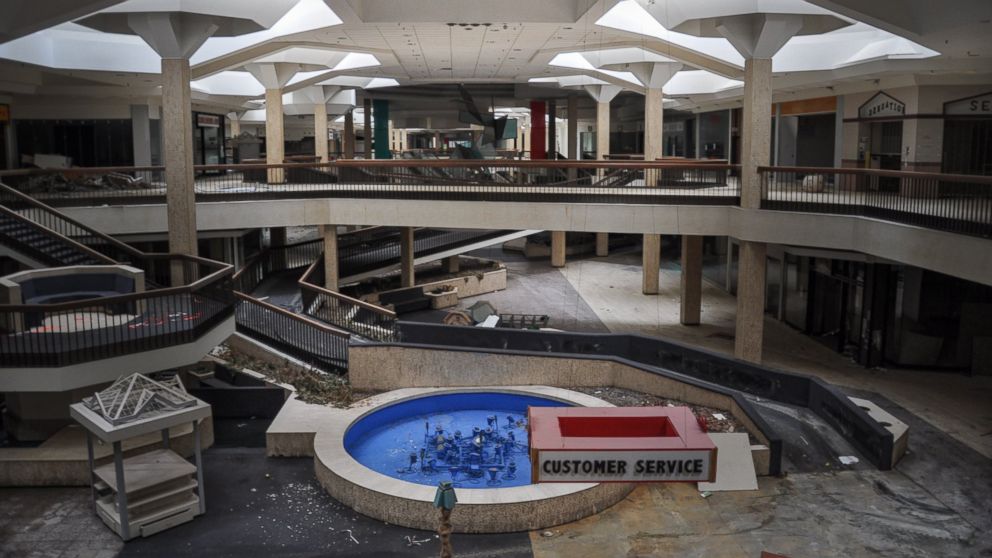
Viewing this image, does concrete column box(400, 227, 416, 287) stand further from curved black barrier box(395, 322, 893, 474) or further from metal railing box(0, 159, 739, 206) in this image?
curved black barrier box(395, 322, 893, 474)

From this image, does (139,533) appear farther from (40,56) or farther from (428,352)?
(40,56)

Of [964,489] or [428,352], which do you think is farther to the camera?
A: [428,352]

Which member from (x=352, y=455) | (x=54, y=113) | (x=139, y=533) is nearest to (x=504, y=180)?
(x=352, y=455)

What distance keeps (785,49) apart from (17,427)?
21.0 metres

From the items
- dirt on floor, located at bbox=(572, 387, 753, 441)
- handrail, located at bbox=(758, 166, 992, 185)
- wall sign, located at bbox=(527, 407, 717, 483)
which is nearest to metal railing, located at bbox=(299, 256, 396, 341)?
dirt on floor, located at bbox=(572, 387, 753, 441)

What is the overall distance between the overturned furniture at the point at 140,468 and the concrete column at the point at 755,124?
13067 millimetres

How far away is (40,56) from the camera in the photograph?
22719 millimetres

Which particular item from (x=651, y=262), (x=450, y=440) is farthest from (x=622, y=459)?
(x=651, y=262)

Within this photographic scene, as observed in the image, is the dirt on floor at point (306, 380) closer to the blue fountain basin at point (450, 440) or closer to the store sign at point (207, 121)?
the blue fountain basin at point (450, 440)

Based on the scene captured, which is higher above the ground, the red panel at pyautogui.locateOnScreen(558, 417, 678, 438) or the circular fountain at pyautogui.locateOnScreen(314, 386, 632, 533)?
the red panel at pyautogui.locateOnScreen(558, 417, 678, 438)

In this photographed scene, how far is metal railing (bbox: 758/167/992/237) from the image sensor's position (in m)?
15.3

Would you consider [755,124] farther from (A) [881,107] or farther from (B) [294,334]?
(B) [294,334]

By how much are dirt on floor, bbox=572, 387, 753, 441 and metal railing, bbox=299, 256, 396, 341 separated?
5187 mm

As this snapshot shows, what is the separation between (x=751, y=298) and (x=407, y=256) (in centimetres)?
1309
